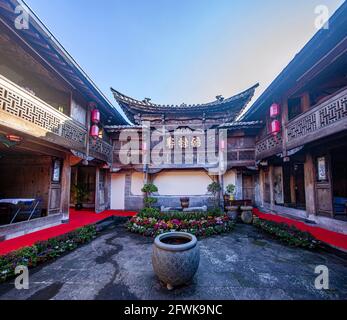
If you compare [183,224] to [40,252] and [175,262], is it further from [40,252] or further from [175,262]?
[40,252]

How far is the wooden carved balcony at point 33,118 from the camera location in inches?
148

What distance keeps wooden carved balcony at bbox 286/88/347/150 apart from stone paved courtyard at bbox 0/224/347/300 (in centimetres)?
342

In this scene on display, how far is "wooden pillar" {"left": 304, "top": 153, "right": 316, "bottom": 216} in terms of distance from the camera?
627cm

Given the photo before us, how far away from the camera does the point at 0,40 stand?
408cm

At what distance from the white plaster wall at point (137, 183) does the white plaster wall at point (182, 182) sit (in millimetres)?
910

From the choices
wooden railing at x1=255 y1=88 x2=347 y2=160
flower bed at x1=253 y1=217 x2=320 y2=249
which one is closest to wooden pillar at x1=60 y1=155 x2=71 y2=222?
flower bed at x1=253 y1=217 x2=320 y2=249

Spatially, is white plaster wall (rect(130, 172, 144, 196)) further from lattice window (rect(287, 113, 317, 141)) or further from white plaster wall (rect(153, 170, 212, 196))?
lattice window (rect(287, 113, 317, 141))

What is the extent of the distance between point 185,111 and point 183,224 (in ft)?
22.0


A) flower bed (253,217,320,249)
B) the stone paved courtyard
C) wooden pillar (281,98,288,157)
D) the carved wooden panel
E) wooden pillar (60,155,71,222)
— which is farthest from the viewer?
the carved wooden panel

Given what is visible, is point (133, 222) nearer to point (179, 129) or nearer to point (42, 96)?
point (179, 129)

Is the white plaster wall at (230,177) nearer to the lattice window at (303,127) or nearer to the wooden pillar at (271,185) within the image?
the wooden pillar at (271,185)

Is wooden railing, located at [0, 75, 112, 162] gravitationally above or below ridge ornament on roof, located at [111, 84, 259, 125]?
below
